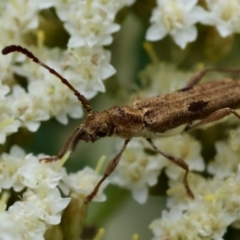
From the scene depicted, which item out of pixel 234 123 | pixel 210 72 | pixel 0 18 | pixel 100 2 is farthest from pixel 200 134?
pixel 0 18

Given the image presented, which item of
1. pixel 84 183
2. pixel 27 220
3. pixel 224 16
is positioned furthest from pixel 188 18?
pixel 27 220

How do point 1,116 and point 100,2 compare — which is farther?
point 100,2

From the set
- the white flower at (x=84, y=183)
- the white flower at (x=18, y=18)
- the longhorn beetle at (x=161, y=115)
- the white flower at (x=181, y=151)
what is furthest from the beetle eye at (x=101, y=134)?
the white flower at (x=18, y=18)

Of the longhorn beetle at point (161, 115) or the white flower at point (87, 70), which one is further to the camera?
the white flower at point (87, 70)

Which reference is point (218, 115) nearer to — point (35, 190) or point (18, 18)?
point (35, 190)

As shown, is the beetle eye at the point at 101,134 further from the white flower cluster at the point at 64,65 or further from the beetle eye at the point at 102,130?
the white flower cluster at the point at 64,65

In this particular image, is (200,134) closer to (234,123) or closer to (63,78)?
(234,123)
